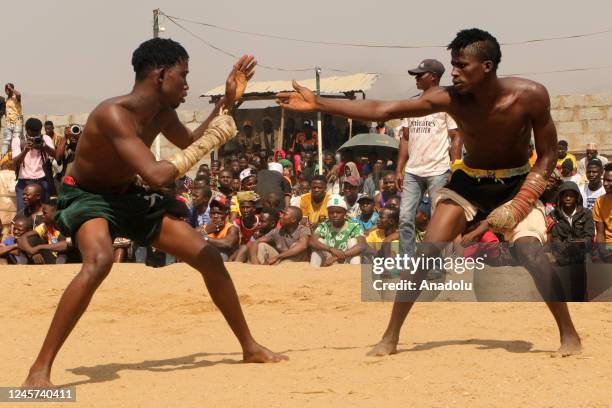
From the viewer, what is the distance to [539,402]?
4.64 metres

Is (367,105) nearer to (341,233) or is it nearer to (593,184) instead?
(341,233)

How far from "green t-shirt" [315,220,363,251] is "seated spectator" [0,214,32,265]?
11.3ft

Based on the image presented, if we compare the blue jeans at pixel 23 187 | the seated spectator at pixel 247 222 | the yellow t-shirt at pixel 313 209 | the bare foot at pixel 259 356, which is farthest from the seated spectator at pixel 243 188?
the bare foot at pixel 259 356

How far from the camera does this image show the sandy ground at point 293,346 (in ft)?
16.2

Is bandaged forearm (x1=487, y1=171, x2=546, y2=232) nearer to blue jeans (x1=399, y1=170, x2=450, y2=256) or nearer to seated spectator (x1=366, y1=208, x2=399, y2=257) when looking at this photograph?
blue jeans (x1=399, y1=170, x2=450, y2=256)

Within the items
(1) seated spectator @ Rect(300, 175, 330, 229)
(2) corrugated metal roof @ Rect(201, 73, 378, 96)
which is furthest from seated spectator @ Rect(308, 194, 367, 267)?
(2) corrugated metal roof @ Rect(201, 73, 378, 96)

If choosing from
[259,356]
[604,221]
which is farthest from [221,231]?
[259,356]

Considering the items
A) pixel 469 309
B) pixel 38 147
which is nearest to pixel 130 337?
pixel 469 309

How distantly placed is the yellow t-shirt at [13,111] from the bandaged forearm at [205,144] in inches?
456

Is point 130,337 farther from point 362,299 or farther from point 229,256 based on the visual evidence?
point 229,256

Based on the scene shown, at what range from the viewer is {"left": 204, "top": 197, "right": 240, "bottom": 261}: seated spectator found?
10.8 meters

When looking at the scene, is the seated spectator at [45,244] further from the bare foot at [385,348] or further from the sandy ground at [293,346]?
the bare foot at [385,348]

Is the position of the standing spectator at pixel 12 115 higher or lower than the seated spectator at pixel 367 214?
higher

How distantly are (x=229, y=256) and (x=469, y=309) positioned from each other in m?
3.80
